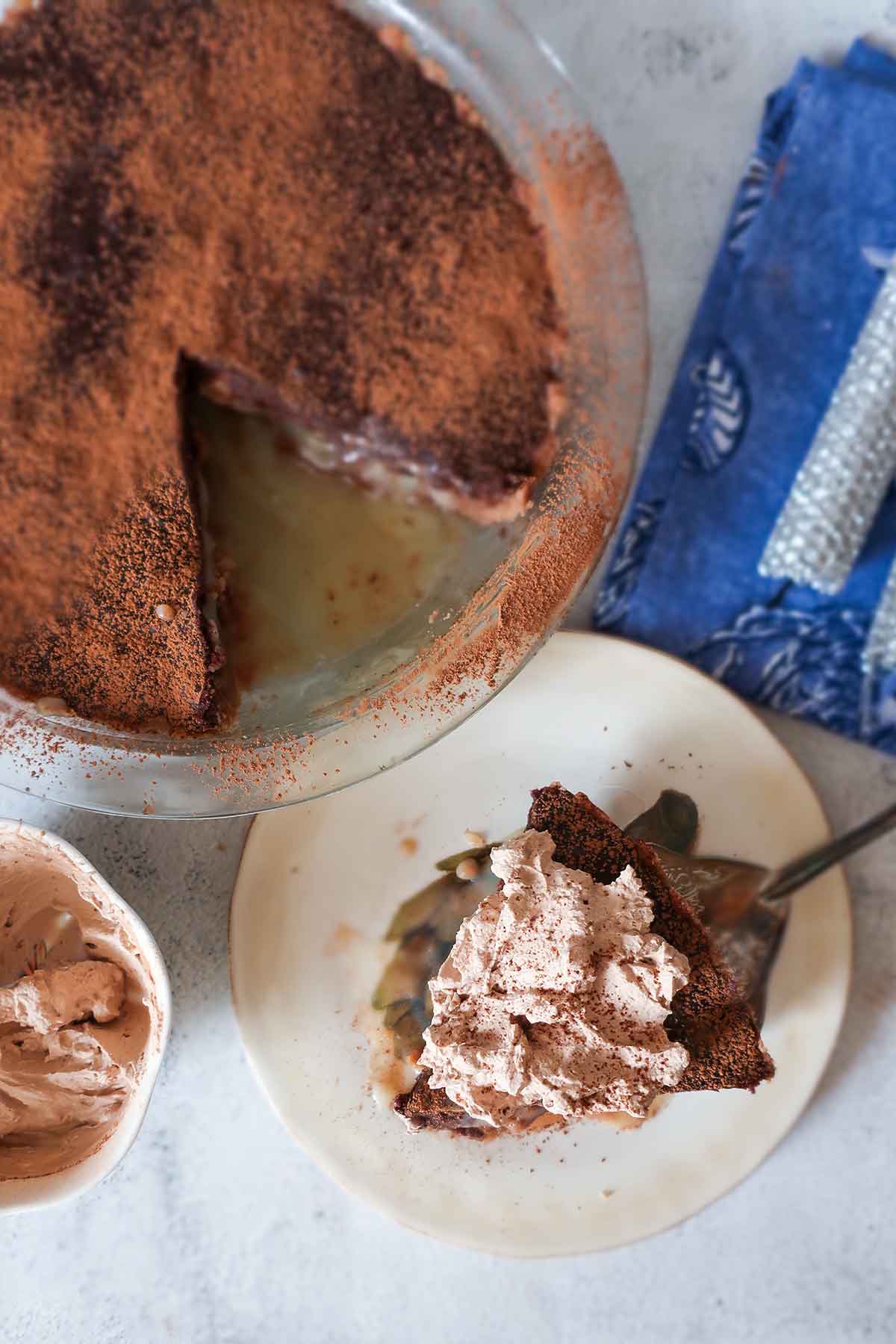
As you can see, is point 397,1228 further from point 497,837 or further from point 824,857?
point 824,857

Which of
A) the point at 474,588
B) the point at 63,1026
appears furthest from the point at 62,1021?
the point at 474,588

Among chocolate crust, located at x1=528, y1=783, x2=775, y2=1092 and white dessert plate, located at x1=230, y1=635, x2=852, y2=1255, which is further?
white dessert plate, located at x1=230, y1=635, x2=852, y2=1255

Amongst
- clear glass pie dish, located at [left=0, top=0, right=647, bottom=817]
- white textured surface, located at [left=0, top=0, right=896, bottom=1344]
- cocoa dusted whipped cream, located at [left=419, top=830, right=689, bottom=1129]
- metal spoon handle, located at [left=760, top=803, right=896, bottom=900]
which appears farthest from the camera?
white textured surface, located at [left=0, top=0, right=896, bottom=1344]

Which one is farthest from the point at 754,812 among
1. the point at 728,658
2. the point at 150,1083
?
the point at 150,1083

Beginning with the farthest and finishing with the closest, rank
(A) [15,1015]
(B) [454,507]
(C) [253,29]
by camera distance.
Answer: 1. (A) [15,1015]
2. (B) [454,507]
3. (C) [253,29]

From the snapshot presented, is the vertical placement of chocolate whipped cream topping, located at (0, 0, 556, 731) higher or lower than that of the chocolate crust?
higher

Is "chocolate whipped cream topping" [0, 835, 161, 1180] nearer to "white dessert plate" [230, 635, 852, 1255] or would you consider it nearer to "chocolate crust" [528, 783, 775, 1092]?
"white dessert plate" [230, 635, 852, 1255]

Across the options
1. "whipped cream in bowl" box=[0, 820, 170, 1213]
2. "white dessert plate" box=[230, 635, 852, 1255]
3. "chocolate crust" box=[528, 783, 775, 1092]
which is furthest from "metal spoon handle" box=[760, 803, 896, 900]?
"whipped cream in bowl" box=[0, 820, 170, 1213]

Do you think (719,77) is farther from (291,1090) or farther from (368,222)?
(291,1090)
